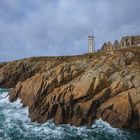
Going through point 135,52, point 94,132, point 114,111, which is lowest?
point 94,132

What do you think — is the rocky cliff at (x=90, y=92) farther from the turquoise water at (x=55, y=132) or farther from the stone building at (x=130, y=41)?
the stone building at (x=130, y=41)

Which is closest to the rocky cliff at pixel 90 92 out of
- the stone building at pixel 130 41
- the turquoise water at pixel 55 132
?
the turquoise water at pixel 55 132

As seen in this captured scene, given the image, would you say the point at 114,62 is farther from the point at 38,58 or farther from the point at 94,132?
the point at 38,58

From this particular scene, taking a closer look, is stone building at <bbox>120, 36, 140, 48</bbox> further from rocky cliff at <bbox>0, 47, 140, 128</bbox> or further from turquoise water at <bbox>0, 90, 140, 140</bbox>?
turquoise water at <bbox>0, 90, 140, 140</bbox>

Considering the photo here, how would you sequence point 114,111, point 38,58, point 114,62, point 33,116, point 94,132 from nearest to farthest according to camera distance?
1. point 94,132
2. point 114,111
3. point 33,116
4. point 114,62
5. point 38,58

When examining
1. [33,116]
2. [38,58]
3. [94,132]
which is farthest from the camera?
[38,58]

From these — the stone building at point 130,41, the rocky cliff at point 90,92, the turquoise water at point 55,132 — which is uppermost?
the stone building at point 130,41

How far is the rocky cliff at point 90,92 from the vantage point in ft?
164

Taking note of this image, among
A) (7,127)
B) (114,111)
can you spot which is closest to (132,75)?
(114,111)

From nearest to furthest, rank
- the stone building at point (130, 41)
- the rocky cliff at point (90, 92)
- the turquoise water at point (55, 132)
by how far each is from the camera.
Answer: the turquoise water at point (55, 132), the rocky cliff at point (90, 92), the stone building at point (130, 41)

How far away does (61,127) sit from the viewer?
159ft

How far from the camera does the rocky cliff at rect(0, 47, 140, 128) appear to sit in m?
49.8

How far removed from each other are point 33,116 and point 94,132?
12.5 m

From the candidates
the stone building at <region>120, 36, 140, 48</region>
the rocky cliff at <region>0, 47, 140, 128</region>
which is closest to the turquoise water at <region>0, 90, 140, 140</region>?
the rocky cliff at <region>0, 47, 140, 128</region>
